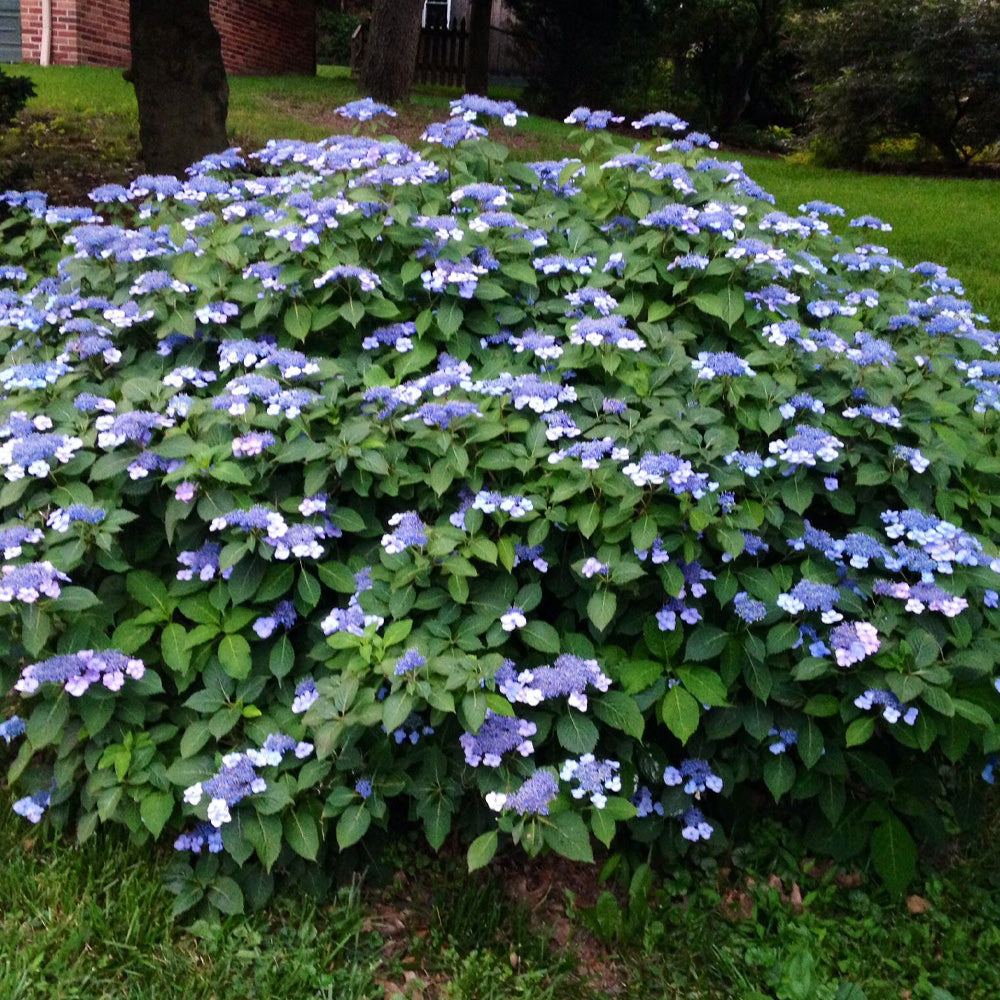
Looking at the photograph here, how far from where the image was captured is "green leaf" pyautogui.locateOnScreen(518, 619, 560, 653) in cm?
219

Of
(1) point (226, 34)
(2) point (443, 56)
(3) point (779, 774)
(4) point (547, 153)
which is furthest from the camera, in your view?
(2) point (443, 56)

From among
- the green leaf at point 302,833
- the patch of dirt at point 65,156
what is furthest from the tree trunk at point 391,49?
the green leaf at point 302,833

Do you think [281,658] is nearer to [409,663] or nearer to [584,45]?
[409,663]

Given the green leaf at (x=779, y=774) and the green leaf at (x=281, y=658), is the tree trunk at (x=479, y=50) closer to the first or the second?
the green leaf at (x=281, y=658)

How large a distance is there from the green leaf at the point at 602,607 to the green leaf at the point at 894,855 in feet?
2.97

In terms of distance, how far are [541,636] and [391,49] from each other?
11434mm

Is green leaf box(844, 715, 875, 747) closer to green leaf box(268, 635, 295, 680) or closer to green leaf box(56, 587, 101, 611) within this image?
green leaf box(268, 635, 295, 680)

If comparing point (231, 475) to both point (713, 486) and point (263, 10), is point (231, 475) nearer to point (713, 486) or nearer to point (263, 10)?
point (713, 486)

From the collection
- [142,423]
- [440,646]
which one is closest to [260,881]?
[440,646]

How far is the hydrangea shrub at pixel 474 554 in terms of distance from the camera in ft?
A: 7.07

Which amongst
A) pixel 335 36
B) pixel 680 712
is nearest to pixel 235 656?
pixel 680 712

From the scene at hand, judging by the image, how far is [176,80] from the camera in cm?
617

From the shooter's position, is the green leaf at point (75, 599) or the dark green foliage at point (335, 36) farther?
the dark green foliage at point (335, 36)

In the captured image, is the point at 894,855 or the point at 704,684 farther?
the point at 894,855
